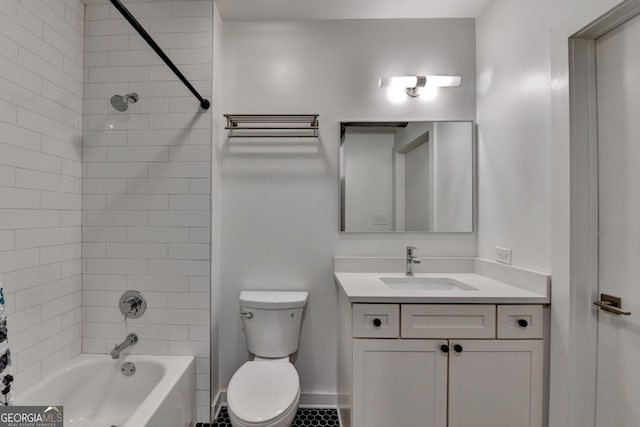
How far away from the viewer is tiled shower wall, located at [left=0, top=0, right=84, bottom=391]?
1.34 meters

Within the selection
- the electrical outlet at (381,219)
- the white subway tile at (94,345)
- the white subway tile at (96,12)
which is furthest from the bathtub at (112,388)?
the white subway tile at (96,12)

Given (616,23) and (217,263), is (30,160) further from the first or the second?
(616,23)

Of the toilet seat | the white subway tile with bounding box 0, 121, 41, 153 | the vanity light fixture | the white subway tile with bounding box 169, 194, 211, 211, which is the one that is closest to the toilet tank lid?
the toilet seat

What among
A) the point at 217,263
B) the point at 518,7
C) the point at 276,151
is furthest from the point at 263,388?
the point at 518,7

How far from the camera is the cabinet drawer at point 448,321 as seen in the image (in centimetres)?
133

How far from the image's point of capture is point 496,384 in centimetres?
132

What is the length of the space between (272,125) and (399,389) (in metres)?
1.65

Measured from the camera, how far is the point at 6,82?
4.32 ft

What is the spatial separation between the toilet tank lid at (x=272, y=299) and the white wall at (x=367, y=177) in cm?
54

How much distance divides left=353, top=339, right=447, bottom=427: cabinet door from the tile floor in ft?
1.82

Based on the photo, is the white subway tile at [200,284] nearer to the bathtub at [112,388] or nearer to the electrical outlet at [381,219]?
the bathtub at [112,388]

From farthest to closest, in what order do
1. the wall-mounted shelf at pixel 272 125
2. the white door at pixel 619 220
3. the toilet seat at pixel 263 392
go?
the wall-mounted shelf at pixel 272 125
the toilet seat at pixel 263 392
the white door at pixel 619 220

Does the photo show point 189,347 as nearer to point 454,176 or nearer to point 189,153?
point 189,153

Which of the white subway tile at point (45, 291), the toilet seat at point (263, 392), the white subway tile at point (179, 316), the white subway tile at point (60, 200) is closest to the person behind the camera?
the toilet seat at point (263, 392)
